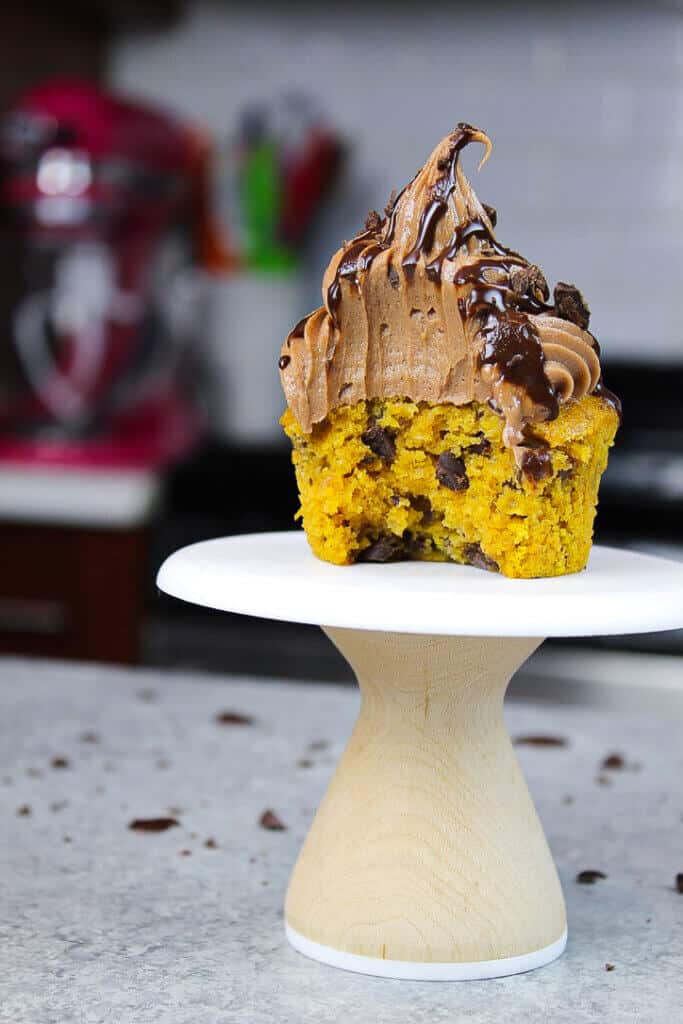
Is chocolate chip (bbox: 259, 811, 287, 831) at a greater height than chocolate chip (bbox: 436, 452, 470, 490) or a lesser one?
lesser

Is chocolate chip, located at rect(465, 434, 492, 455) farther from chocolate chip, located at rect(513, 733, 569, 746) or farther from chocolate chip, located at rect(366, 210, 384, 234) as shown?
chocolate chip, located at rect(513, 733, 569, 746)

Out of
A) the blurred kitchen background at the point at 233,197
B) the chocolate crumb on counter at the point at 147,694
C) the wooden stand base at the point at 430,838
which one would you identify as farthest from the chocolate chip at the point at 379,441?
the blurred kitchen background at the point at 233,197

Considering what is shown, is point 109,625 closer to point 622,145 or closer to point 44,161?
point 44,161

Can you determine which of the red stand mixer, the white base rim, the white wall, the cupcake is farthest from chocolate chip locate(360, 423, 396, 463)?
the white wall

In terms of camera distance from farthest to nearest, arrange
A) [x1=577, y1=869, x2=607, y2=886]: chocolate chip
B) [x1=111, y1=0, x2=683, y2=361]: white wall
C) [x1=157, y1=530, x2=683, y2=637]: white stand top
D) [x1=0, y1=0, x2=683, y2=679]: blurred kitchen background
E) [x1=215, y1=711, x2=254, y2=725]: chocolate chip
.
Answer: [x1=111, y1=0, x2=683, y2=361]: white wall < [x1=0, y1=0, x2=683, y2=679]: blurred kitchen background < [x1=215, y1=711, x2=254, y2=725]: chocolate chip < [x1=577, y1=869, x2=607, y2=886]: chocolate chip < [x1=157, y1=530, x2=683, y2=637]: white stand top

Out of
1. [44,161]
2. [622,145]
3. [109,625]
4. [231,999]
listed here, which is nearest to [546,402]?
[231,999]

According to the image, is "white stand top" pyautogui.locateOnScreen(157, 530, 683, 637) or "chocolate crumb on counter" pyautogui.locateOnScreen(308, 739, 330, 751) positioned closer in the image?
"white stand top" pyautogui.locateOnScreen(157, 530, 683, 637)
